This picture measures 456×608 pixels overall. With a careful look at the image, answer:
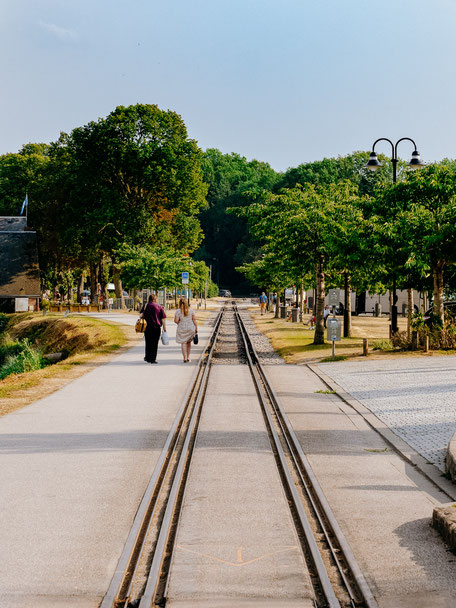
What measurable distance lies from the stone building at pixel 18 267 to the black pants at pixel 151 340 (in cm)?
3948

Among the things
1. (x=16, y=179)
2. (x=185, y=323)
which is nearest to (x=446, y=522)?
(x=185, y=323)

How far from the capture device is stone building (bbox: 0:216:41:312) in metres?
58.9

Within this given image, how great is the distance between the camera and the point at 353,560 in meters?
5.34


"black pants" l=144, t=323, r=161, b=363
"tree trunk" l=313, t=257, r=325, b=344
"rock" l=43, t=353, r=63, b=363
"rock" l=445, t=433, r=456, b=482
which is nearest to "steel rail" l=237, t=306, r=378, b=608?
"rock" l=445, t=433, r=456, b=482

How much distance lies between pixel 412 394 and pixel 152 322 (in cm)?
781

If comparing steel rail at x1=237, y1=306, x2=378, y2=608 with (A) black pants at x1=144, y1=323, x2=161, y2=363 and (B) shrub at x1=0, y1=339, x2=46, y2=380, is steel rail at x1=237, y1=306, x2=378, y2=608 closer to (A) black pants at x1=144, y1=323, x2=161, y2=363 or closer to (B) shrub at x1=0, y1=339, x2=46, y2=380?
(A) black pants at x1=144, y1=323, x2=161, y2=363

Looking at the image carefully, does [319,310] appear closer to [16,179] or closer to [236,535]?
[236,535]

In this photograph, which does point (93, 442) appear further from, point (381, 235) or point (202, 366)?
point (381, 235)

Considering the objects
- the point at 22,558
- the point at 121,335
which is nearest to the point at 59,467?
the point at 22,558

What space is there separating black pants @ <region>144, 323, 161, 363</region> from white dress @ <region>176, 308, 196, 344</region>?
0.61 meters

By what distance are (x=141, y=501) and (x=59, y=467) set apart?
180 centimetres

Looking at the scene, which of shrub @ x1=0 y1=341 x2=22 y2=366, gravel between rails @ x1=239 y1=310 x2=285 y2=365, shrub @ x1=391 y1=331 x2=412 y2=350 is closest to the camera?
gravel between rails @ x1=239 y1=310 x2=285 y2=365

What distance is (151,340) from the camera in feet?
67.8

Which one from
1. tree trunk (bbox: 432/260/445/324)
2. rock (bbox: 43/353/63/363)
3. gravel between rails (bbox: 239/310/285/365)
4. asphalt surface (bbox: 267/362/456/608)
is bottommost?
rock (bbox: 43/353/63/363)
